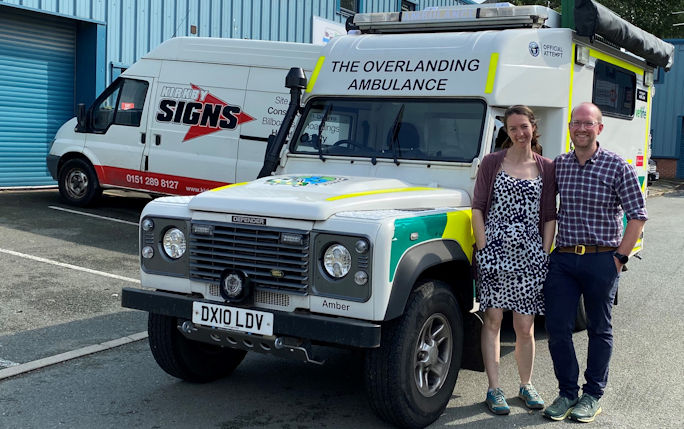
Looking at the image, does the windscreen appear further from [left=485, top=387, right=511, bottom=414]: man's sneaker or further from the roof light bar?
[left=485, top=387, right=511, bottom=414]: man's sneaker

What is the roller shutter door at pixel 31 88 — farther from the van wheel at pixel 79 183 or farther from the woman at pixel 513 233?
the woman at pixel 513 233

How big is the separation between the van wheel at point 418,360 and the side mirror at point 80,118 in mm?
8753

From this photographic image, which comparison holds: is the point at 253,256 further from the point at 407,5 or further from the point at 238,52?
the point at 407,5

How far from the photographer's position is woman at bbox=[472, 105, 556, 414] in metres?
4.80

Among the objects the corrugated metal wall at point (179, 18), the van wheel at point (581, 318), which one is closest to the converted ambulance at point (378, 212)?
the van wheel at point (581, 318)

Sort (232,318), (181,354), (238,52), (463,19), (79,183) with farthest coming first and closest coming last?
1. (79,183)
2. (238,52)
3. (463,19)
4. (181,354)
5. (232,318)

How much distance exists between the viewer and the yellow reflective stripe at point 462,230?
4.83 metres

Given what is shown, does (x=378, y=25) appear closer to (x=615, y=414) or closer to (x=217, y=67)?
(x=615, y=414)

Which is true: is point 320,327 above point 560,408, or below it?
above

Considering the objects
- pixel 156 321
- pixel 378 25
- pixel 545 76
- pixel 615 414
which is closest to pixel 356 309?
pixel 156 321

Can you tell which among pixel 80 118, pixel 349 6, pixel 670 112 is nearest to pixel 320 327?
pixel 80 118

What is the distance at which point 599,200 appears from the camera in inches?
185

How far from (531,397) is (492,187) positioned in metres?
1.35

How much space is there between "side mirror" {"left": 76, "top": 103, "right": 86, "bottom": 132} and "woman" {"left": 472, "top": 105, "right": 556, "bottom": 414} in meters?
8.57
